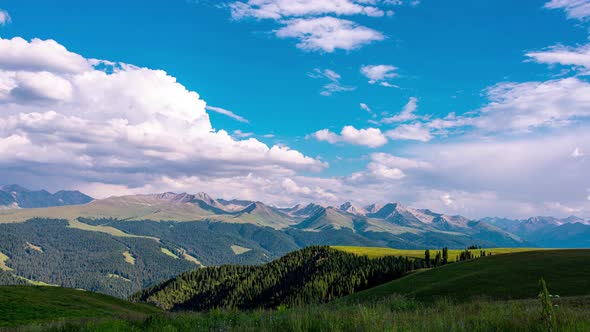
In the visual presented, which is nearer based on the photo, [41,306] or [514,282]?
[514,282]

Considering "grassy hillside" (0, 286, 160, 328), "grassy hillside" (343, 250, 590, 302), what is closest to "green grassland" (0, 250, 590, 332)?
"grassy hillside" (343, 250, 590, 302)

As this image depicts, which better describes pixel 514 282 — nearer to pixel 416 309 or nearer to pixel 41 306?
pixel 416 309

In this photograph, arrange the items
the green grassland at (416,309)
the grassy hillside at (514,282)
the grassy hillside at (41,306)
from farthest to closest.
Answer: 1. the grassy hillside at (41,306)
2. the grassy hillside at (514,282)
3. the green grassland at (416,309)

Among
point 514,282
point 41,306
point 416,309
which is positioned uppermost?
point 416,309

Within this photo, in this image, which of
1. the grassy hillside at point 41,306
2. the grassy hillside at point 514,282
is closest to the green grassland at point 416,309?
the grassy hillside at point 514,282

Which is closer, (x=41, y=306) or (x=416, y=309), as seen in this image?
(x=416, y=309)

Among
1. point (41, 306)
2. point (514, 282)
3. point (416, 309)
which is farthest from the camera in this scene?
point (41, 306)

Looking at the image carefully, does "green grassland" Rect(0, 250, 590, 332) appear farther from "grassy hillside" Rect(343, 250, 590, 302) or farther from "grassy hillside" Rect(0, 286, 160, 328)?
"grassy hillside" Rect(0, 286, 160, 328)

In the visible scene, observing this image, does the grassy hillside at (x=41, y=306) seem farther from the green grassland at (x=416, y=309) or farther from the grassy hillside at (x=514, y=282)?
the grassy hillside at (x=514, y=282)

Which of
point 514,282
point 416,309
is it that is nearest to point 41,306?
point 416,309

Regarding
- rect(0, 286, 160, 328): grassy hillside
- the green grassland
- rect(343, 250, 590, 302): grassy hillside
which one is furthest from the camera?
rect(0, 286, 160, 328): grassy hillside

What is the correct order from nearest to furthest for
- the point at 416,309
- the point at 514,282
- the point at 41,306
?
the point at 416,309 → the point at 514,282 → the point at 41,306

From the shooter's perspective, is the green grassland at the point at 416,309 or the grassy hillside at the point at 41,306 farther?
the grassy hillside at the point at 41,306

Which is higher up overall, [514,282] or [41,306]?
[514,282]
